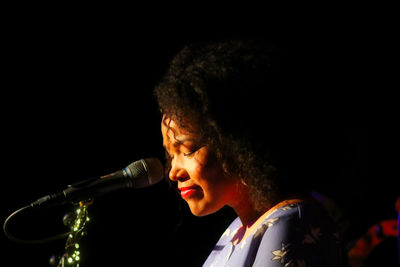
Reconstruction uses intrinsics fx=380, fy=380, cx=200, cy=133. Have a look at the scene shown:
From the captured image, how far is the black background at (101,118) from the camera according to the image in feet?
9.63

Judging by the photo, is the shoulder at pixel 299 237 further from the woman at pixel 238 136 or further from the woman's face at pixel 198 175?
the woman's face at pixel 198 175

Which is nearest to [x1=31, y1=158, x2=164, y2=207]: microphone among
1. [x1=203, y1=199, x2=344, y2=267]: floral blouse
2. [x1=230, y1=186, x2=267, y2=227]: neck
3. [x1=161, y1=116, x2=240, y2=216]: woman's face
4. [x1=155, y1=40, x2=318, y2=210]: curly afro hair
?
[x1=161, y1=116, x2=240, y2=216]: woman's face

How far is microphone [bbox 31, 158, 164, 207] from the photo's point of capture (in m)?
1.54

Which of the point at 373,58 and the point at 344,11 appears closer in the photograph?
the point at 344,11

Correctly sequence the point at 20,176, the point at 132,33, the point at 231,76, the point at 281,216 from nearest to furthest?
the point at 281,216, the point at 231,76, the point at 20,176, the point at 132,33

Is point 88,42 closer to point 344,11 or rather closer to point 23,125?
point 23,125

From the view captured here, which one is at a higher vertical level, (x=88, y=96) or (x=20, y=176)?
(x=88, y=96)

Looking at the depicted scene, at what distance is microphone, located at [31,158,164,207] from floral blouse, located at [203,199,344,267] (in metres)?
0.50

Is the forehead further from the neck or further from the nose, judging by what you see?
the neck

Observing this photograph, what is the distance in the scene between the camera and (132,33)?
10.3 feet

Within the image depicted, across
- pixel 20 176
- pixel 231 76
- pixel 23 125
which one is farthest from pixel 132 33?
pixel 231 76

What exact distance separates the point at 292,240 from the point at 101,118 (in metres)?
2.18

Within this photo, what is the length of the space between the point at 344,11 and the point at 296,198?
2.46m

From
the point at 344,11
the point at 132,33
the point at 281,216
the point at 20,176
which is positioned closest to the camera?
the point at 281,216
